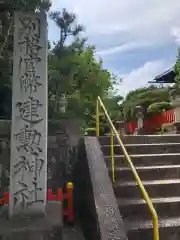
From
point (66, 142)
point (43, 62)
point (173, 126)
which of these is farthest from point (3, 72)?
point (173, 126)

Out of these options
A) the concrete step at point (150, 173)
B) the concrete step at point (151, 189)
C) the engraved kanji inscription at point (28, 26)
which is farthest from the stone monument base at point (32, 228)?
the engraved kanji inscription at point (28, 26)

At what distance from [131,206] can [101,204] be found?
0.55m

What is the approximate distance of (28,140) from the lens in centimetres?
402

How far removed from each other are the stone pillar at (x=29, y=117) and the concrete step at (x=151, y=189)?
116 centimetres

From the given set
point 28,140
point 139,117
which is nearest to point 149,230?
point 28,140

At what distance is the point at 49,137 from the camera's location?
5.68m

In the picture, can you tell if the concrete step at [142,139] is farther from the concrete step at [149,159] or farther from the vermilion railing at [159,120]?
the vermilion railing at [159,120]

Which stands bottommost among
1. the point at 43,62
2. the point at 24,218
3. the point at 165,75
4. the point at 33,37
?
the point at 24,218

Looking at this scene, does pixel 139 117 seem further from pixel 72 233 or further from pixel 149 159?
pixel 72 233

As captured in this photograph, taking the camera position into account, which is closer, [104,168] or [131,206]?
[131,206]

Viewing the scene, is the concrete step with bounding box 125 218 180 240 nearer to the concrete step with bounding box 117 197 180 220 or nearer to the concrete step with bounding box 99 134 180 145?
the concrete step with bounding box 117 197 180 220

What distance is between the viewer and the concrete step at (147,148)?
578 cm

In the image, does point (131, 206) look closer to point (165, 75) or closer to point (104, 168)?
point (104, 168)

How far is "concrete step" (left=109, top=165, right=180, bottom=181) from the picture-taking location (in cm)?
484
